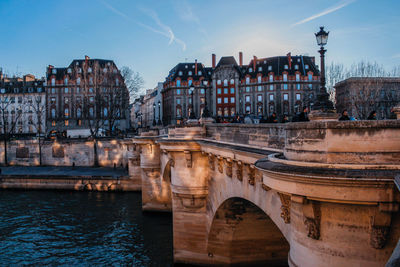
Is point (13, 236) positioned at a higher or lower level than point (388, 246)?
lower

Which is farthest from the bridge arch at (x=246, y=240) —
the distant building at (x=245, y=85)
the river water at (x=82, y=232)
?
the distant building at (x=245, y=85)

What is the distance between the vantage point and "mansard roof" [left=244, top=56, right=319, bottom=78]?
261ft

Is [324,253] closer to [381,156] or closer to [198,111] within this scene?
[381,156]

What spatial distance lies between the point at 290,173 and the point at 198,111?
259 feet

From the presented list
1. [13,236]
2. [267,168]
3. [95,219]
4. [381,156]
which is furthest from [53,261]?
[381,156]

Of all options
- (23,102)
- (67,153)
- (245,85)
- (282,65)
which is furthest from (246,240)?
(23,102)

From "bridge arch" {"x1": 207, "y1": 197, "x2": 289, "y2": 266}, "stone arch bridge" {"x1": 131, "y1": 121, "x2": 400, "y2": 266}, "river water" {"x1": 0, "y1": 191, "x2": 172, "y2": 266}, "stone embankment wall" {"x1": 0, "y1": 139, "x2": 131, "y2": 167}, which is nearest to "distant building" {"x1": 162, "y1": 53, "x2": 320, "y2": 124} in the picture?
"stone embankment wall" {"x1": 0, "y1": 139, "x2": 131, "y2": 167}

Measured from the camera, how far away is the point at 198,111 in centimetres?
8406

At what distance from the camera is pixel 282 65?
265 ft

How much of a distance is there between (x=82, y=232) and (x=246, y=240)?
46.0ft

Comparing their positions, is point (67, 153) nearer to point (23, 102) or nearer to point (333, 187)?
point (23, 102)

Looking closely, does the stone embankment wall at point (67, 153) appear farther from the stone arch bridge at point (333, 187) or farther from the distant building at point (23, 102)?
the stone arch bridge at point (333, 187)

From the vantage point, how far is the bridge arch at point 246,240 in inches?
638

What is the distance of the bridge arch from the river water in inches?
166
